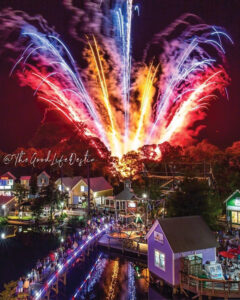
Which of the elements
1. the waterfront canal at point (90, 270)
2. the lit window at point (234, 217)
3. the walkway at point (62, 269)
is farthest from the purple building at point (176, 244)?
the lit window at point (234, 217)

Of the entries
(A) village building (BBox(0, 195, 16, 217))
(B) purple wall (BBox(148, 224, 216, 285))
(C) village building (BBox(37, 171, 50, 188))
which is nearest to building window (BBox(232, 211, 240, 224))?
(B) purple wall (BBox(148, 224, 216, 285))

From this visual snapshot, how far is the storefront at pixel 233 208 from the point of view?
108 ft

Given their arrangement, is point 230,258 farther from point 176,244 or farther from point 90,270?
point 90,270

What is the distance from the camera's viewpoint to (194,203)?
2531 cm

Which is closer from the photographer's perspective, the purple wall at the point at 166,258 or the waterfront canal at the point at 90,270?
the purple wall at the point at 166,258

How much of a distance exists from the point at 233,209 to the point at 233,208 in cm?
11

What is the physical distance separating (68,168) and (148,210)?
34992 millimetres

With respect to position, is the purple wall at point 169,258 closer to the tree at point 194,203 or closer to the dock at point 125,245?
the tree at point 194,203

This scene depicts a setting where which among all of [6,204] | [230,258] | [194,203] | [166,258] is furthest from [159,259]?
[6,204]

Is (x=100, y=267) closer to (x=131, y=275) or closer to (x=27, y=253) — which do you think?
(x=131, y=275)

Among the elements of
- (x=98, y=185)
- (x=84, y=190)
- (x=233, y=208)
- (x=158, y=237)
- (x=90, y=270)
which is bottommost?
(x=90, y=270)

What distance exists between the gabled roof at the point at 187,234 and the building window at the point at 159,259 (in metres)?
1.61

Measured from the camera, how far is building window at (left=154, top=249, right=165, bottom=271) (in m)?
21.3

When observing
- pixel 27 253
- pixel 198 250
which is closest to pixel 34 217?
pixel 27 253
